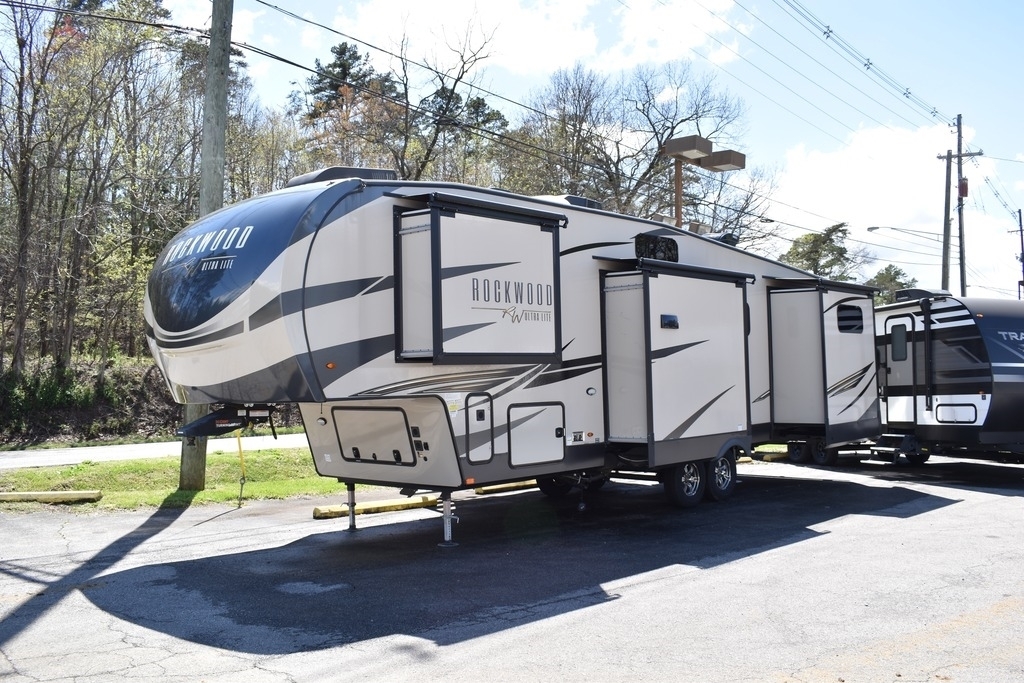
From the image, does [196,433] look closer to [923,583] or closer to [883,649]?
[883,649]

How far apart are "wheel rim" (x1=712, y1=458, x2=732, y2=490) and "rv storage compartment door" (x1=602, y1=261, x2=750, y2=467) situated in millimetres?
728

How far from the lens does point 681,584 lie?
740 centimetres

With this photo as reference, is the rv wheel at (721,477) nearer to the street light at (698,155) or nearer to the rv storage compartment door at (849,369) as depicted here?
the rv storage compartment door at (849,369)

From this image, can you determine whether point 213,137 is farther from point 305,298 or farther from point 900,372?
point 900,372

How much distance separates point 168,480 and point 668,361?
794cm


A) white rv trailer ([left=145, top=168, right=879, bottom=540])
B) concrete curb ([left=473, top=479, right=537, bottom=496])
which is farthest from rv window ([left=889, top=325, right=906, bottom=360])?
concrete curb ([left=473, top=479, right=537, bottom=496])

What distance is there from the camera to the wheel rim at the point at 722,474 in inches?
464

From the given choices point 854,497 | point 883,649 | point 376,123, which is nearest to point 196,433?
point 883,649

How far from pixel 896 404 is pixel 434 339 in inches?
424

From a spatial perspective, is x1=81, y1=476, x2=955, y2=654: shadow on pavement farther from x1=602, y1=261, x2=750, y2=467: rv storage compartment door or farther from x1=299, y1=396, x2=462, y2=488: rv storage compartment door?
x1=602, y1=261, x2=750, y2=467: rv storage compartment door

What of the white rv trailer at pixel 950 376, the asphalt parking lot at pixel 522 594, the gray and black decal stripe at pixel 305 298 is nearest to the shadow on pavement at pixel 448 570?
the asphalt parking lot at pixel 522 594

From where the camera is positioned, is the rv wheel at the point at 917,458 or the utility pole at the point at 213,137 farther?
the rv wheel at the point at 917,458

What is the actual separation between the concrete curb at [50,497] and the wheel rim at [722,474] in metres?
8.30

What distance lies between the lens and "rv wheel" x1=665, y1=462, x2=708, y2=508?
11.0m
